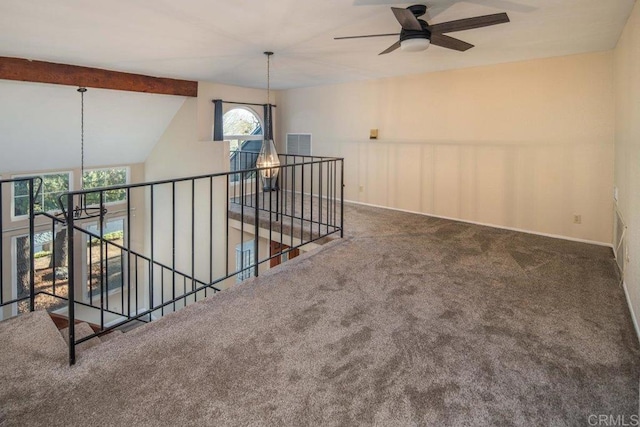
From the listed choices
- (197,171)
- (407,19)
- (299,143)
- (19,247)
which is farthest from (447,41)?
(19,247)

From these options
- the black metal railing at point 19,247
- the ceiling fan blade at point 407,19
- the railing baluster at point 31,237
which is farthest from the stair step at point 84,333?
the black metal railing at point 19,247

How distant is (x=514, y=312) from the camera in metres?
2.78

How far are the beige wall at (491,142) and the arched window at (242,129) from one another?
1596 millimetres

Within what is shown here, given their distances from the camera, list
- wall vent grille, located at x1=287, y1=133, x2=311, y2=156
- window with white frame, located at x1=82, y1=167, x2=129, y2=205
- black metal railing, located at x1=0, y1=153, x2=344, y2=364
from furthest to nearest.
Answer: wall vent grille, located at x1=287, y1=133, x2=311, y2=156
window with white frame, located at x1=82, y1=167, x2=129, y2=205
black metal railing, located at x1=0, y1=153, x2=344, y2=364

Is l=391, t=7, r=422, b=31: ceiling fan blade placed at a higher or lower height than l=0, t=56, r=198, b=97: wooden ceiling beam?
lower

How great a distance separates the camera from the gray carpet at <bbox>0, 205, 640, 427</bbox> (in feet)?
5.74

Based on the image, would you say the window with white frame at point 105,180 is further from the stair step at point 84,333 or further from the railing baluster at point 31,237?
the railing baluster at point 31,237

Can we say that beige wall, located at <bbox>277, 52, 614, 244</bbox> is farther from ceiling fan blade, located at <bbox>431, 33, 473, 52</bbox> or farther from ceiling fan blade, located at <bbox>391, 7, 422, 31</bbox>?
ceiling fan blade, located at <bbox>391, 7, 422, 31</bbox>

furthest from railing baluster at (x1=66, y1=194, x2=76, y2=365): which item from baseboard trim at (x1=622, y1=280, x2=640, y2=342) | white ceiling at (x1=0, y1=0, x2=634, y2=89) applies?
baseboard trim at (x1=622, y1=280, x2=640, y2=342)

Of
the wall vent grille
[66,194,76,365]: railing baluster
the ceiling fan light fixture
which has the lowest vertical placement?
[66,194,76,365]: railing baluster

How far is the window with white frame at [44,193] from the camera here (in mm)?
6336

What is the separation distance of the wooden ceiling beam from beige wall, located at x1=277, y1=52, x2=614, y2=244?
9.09 feet

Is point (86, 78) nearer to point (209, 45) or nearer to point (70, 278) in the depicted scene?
point (209, 45)

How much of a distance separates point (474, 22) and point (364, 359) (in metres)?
2.47
